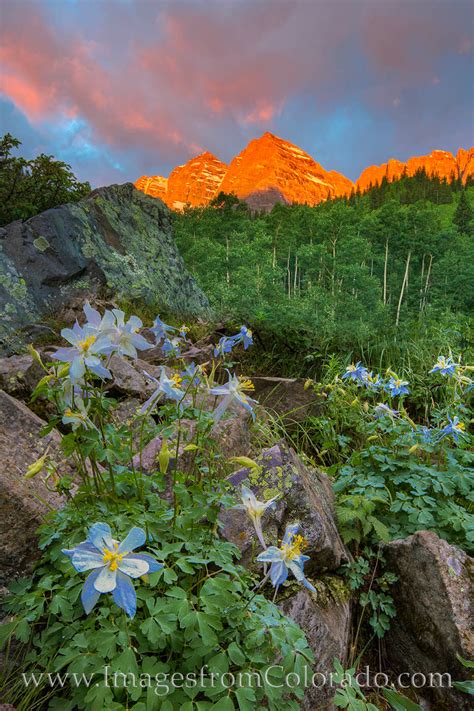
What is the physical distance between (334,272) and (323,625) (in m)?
17.4

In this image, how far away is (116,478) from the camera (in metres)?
1.60

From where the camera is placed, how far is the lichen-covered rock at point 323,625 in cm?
162

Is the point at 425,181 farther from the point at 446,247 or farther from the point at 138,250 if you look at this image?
the point at 138,250

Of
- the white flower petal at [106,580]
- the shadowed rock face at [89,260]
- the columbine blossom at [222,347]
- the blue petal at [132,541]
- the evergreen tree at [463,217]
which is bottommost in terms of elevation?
the white flower petal at [106,580]

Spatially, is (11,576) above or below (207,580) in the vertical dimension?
below

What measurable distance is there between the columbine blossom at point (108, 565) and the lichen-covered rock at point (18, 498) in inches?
32.3

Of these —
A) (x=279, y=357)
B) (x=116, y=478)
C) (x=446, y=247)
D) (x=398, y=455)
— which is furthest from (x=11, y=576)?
(x=446, y=247)

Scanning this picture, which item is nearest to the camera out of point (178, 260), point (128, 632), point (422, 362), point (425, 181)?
point (128, 632)

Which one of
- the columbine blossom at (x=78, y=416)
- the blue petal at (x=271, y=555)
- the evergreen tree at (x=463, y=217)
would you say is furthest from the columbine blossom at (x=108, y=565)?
the evergreen tree at (x=463, y=217)

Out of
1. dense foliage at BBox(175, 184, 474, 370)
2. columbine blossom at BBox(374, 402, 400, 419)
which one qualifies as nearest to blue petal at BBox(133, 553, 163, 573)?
columbine blossom at BBox(374, 402, 400, 419)

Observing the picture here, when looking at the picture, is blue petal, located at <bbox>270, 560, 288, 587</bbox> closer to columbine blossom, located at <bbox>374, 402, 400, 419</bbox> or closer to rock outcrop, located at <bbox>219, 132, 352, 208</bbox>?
columbine blossom, located at <bbox>374, 402, 400, 419</bbox>

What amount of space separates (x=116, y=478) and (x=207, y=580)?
559mm

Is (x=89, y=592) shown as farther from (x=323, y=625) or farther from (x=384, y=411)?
(x=384, y=411)

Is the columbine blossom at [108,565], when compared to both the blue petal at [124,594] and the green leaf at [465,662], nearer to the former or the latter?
the blue petal at [124,594]
